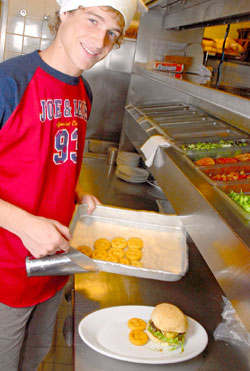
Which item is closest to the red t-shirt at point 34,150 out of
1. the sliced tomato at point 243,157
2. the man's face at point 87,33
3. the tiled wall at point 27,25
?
the man's face at point 87,33

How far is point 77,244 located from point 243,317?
2.78ft

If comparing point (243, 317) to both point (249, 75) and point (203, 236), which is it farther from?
point (249, 75)

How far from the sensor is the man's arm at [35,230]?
1275 mm

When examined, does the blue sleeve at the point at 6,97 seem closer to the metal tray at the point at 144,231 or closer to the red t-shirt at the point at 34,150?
the red t-shirt at the point at 34,150

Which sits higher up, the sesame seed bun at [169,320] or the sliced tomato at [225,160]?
the sliced tomato at [225,160]

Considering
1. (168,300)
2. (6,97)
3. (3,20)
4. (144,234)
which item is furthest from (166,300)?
(3,20)

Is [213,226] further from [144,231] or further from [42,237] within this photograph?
[144,231]

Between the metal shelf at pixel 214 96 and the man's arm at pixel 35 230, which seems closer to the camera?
the man's arm at pixel 35 230

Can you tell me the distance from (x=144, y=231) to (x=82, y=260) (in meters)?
0.62

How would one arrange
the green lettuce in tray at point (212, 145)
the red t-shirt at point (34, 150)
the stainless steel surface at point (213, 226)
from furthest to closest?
the green lettuce in tray at point (212, 145) → the red t-shirt at point (34, 150) → the stainless steel surface at point (213, 226)

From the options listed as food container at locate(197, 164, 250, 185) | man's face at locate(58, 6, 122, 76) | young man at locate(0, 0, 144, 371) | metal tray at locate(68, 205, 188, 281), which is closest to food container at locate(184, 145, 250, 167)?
food container at locate(197, 164, 250, 185)

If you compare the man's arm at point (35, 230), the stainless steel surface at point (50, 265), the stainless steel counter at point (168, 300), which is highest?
the man's arm at point (35, 230)

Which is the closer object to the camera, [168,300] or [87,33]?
[87,33]

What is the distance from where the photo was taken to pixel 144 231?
1.89 metres
